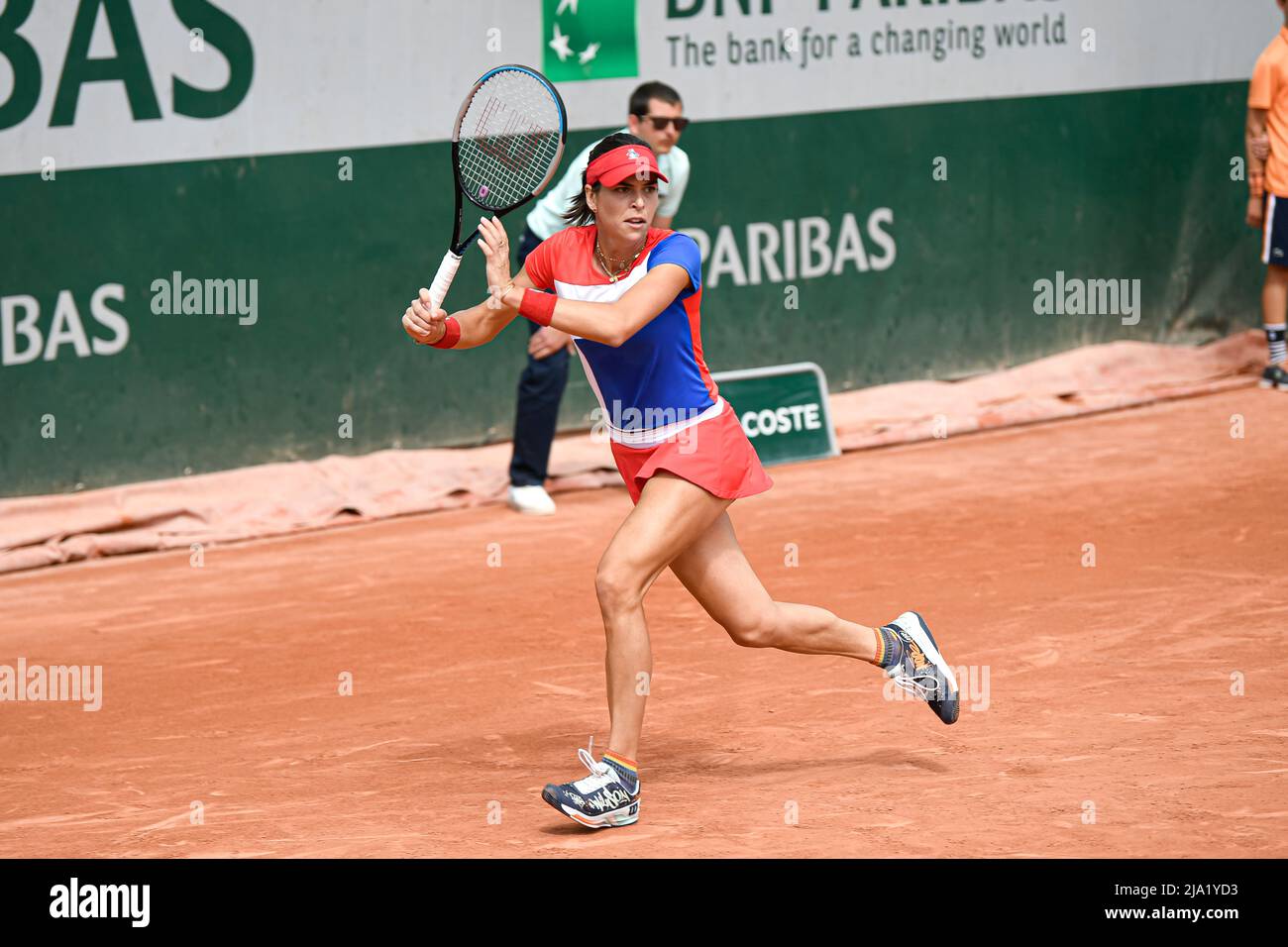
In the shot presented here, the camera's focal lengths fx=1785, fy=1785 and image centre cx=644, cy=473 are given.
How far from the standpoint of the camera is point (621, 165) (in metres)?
4.71

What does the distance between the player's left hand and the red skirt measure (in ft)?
1.92

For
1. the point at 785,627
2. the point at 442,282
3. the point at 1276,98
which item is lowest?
the point at 785,627

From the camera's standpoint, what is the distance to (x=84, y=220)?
872 centimetres

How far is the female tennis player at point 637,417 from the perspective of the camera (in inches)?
181

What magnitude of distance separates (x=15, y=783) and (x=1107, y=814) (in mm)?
3193

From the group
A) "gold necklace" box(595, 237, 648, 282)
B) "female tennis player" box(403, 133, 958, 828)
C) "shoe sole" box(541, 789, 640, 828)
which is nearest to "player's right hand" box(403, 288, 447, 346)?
"female tennis player" box(403, 133, 958, 828)

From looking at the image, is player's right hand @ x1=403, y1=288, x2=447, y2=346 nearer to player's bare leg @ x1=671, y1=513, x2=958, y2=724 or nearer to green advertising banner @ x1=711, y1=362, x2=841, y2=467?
player's bare leg @ x1=671, y1=513, x2=958, y2=724

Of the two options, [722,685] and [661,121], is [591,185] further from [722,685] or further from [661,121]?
[661,121]

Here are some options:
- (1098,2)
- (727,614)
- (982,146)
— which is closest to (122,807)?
(727,614)

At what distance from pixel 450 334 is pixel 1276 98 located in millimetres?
7325

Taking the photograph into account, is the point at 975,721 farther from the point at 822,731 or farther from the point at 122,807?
the point at 122,807

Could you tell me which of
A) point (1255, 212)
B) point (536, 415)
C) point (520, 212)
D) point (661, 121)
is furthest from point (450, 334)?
point (1255, 212)

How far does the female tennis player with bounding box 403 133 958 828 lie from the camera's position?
4.59 metres

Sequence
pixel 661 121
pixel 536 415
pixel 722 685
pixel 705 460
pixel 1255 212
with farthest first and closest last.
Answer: pixel 1255 212, pixel 536 415, pixel 661 121, pixel 722 685, pixel 705 460
